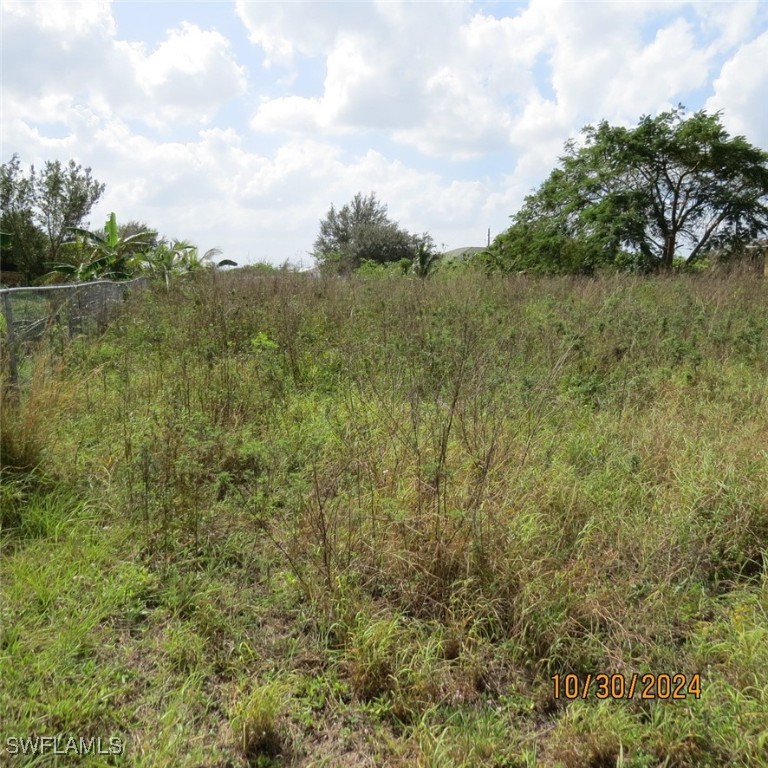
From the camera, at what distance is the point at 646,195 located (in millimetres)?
19031

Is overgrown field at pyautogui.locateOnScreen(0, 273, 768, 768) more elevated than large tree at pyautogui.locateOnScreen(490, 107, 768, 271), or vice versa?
large tree at pyautogui.locateOnScreen(490, 107, 768, 271)

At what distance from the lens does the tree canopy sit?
3409cm

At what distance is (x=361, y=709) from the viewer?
208 centimetres

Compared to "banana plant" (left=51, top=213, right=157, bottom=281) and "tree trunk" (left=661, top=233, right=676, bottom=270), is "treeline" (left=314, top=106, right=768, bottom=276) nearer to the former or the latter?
"tree trunk" (left=661, top=233, right=676, bottom=270)

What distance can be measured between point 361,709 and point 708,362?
17.5 feet

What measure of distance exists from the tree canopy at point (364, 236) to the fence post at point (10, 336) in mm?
25768

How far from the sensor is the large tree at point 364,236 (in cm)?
3409

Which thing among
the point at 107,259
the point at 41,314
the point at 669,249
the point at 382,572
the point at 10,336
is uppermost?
the point at 669,249

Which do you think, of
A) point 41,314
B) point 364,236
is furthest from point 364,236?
point 41,314

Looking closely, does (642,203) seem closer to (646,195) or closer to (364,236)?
(646,195)

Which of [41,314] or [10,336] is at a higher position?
[41,314]

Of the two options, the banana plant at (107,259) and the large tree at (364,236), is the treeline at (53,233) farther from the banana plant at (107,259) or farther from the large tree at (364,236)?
the large tree at (364,236)

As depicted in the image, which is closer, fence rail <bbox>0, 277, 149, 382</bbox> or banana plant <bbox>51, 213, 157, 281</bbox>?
fence rail <bbox>0, 277, 149, 382</bbox>

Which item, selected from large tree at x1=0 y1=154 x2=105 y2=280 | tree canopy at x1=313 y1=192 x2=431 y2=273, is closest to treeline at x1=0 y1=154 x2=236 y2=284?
large tree at x1=0 y1=154 x2=105 y2=280
